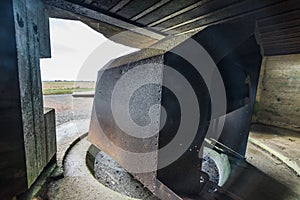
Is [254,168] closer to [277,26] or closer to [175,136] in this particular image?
[175,136]

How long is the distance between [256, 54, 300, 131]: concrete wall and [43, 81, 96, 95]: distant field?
8.17 m

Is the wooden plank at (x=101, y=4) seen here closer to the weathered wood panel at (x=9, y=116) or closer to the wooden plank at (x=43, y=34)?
the wooden plank at (x=43, y=34)

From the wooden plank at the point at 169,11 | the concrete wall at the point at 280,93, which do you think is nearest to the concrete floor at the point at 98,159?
the concrete wall at the point at 280,93

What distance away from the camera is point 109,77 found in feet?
6.09

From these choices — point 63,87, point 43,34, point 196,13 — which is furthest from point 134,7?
point 63,87

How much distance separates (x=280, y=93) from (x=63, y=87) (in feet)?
33.0

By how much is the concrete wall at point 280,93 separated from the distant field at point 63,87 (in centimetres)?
817

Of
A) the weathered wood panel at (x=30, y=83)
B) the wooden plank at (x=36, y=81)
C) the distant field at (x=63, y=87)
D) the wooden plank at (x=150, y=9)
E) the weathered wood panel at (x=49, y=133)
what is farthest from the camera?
the distant field at (x=63, y=87)

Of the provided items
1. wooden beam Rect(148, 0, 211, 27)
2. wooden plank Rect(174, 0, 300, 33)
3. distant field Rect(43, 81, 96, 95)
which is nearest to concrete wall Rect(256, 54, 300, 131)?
wooden plank Rect(174, 0, 300, 33)

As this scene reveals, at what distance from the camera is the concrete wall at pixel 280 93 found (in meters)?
4.24

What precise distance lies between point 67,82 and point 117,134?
35.0 ft

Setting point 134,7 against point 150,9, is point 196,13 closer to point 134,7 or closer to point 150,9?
point 150,9

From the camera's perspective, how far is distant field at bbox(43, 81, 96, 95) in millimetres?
7746

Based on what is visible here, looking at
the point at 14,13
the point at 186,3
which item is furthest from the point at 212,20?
the point at 14,13
